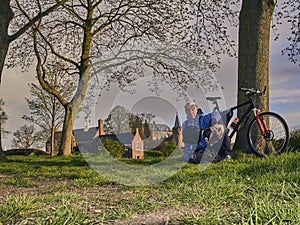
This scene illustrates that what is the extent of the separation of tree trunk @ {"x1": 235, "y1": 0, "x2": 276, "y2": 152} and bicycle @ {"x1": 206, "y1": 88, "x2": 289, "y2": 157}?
0.19m

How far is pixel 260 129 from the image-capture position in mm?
6633

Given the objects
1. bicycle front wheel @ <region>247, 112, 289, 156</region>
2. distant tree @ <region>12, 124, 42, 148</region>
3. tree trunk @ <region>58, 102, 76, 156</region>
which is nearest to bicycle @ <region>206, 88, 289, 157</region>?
bicycle front wheel @ <region>247, 112, 289, 156</region>

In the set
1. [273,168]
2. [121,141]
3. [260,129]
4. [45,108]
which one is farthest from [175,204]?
[45,108]

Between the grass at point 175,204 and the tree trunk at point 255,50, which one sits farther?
the tree trunk at point 255,50

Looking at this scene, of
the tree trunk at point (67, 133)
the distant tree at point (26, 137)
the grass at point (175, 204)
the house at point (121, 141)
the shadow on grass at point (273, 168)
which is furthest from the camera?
the distant tree at point (26, 137)

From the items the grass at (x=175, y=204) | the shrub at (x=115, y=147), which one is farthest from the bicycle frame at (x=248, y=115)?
the shrub at (x=115, y=147)

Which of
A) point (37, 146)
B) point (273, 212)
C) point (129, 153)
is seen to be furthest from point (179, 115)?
point (37, 146)

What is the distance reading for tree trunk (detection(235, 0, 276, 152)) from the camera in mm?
7059

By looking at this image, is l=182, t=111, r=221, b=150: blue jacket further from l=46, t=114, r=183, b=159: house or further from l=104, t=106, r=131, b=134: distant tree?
l=104, t=106, r=131, b=134: distant tree

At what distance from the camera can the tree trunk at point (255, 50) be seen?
706 centimetres

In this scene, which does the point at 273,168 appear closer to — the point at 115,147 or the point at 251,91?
the point at 251,91

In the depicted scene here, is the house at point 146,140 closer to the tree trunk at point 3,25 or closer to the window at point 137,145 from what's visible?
the window at point 137,145

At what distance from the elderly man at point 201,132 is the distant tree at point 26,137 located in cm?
2333

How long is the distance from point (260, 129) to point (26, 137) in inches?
1037
